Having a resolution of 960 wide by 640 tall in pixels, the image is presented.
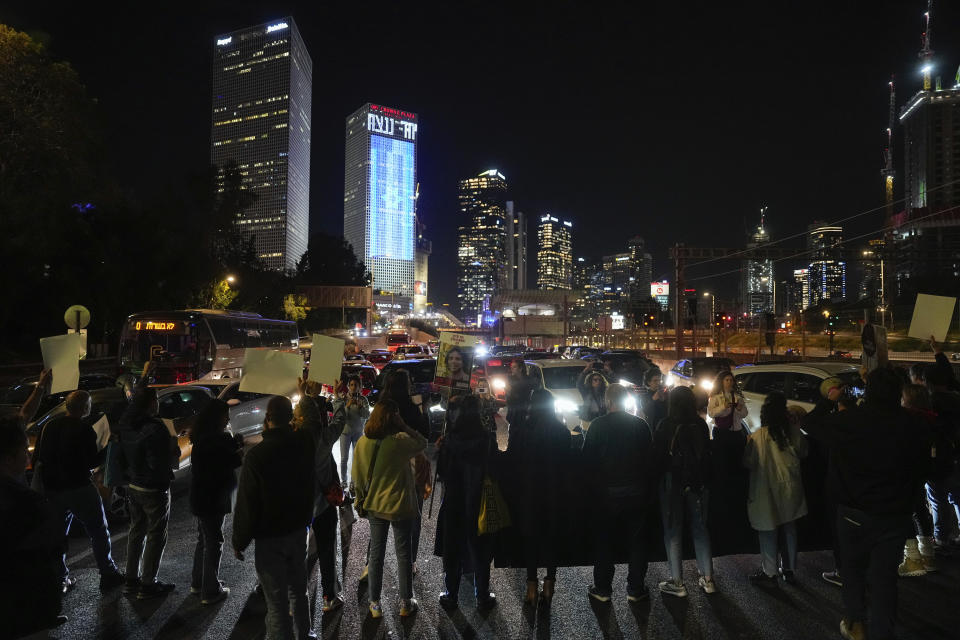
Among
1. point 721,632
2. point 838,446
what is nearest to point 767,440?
point 838,446

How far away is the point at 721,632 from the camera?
4.39 metres

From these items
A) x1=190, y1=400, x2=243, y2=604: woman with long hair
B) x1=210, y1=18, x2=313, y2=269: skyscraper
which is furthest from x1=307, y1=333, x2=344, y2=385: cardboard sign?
x1=210, y1=18, x2=313, y2=269: skyscraper

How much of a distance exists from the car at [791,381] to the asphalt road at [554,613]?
3810 mm

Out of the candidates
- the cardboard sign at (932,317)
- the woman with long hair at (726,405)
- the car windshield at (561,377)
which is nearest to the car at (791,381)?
the cardboard sign at (932,317)

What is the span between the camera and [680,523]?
5059mm

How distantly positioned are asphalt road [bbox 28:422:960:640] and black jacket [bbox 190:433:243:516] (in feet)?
2.88

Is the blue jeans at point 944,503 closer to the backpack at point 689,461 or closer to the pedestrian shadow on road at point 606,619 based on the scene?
the backpack at point 689,461

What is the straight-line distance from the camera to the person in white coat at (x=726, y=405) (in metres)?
6.73

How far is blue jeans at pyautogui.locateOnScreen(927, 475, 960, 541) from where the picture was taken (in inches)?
223

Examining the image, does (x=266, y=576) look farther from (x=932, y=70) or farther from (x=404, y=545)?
(x=932, y=70)

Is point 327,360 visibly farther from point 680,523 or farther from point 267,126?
point 267,126

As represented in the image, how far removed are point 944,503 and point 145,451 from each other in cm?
779

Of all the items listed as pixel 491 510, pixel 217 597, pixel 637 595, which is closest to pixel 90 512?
pixel 217 597

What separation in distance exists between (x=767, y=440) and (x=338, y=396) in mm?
5038
